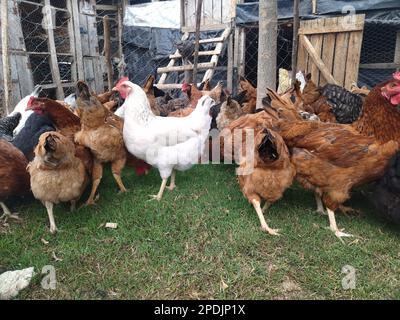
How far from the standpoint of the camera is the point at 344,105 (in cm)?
389

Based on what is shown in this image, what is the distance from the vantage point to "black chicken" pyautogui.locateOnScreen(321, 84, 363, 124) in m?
3.88

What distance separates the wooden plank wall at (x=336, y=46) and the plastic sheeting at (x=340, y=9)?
44cm

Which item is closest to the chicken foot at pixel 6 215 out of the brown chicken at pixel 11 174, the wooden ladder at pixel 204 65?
the brown chicken at pixel 11 174

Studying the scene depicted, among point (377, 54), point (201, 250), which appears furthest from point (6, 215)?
point (377, 54)

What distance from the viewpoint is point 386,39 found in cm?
643

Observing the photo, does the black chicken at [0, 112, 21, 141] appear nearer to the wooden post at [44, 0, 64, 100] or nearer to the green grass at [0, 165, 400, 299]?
the green grass at [0, 165, 400, 299]

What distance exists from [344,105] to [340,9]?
2.96 m

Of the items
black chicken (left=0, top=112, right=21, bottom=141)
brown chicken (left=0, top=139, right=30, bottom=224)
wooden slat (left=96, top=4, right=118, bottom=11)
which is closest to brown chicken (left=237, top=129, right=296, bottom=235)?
brown chicken (left=0, top=139, right=30, bottom=224)

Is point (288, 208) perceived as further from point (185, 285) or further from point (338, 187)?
point (185, 285)

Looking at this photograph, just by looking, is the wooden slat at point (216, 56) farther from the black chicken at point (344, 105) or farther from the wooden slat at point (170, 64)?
the black chicken at point (344, 105)

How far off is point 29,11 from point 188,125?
582cm

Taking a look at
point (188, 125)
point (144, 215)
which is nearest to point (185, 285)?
point (144, 215)

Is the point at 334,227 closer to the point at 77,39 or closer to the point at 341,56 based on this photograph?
the point at 341,56

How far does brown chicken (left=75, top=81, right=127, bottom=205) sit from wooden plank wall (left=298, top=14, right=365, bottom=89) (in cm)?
439
